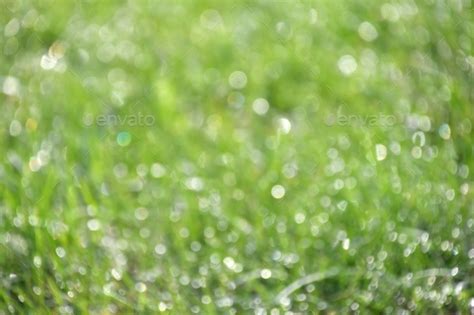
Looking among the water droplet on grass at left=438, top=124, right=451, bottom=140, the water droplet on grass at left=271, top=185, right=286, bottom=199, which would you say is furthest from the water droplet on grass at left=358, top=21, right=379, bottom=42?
the water droplet on grass at left=271, top=185, right=286, bottom=199

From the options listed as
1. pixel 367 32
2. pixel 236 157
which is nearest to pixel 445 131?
pixel 236 157

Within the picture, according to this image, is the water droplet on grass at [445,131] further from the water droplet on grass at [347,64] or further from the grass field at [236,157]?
the water droplet on grass at [347,64]

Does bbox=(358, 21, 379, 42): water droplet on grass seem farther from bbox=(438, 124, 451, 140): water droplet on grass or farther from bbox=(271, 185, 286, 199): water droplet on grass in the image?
bbox=(271, 185, 286, 199): water droplet on grass

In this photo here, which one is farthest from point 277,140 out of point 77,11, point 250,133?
point 77,11

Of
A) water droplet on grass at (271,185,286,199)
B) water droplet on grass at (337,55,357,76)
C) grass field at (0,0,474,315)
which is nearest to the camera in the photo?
grass field at (0,0,474,315)

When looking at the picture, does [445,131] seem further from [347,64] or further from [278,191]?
[347,64]

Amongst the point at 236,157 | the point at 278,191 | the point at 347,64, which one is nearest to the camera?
the point at 278,191

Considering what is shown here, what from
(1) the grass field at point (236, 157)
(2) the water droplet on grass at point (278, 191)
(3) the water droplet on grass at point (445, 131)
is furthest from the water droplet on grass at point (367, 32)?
(2) the water droplet on grass at point (278, 191)

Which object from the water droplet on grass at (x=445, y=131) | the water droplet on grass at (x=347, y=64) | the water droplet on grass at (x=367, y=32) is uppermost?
the water droplet on grass at (x=445, y=131)

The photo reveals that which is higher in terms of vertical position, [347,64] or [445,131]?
[445,131]

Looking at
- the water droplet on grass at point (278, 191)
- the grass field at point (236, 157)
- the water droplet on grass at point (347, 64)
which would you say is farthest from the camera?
the water droplet on grass at point (347, 64)
